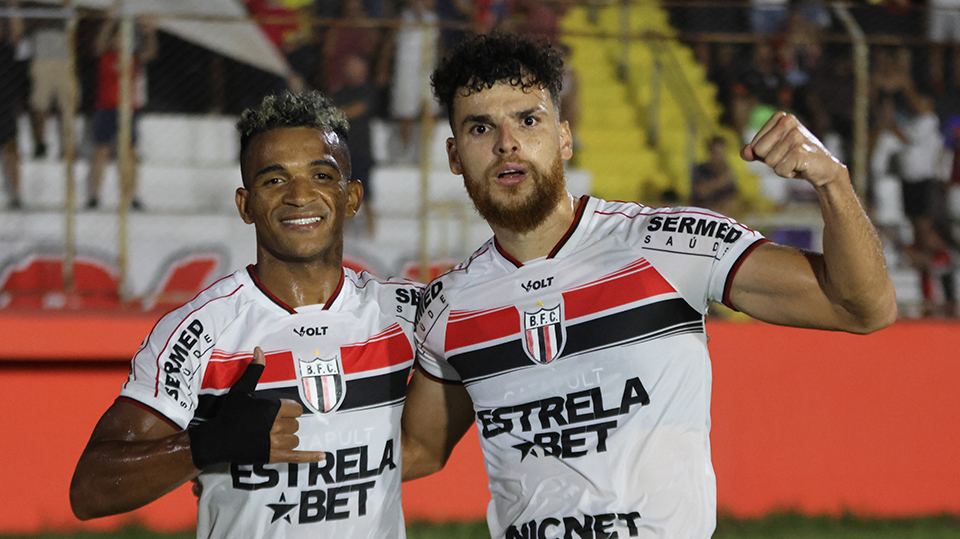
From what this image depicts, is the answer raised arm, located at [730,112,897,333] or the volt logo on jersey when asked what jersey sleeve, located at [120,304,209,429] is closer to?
the volt logo on jersey

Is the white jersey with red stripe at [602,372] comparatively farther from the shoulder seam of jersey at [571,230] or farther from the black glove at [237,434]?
the black glove at [237,434]

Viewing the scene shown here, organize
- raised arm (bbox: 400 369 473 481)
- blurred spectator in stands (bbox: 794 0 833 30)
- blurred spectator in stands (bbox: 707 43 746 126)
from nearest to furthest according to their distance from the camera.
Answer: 1. raised arm (bbox: 400 369 473 481)
2. blurred spectator in stands (bbox: 707 43 746 126)
3. blurred spectator in stands (bbox: 794 0 833 30)

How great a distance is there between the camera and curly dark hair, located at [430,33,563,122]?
8.64 feet

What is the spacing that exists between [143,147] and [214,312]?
4184mm

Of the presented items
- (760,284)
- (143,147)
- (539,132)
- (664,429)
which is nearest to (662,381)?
(664,429)

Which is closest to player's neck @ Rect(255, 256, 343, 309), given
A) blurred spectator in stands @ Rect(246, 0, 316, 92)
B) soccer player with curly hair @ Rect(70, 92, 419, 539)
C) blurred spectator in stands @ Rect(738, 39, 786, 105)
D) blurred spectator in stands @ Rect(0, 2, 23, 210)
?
soccer player with curly hair @ Rect(70, 92, 419, 539)

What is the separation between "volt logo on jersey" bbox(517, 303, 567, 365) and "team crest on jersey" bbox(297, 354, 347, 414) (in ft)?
1.95

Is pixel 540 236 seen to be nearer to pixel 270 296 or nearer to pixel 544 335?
pixel 544 335

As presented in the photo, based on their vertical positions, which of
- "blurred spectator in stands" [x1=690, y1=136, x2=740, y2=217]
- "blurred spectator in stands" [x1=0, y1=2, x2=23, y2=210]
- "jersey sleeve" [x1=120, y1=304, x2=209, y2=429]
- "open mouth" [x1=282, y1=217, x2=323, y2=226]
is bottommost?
"jersey sleeve" [x1=120, y1=304, x2=209, y2=429]

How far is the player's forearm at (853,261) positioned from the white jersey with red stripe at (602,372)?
28 cm

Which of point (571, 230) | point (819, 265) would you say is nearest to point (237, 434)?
point (571, 230)

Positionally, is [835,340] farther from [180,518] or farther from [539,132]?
[180,518]

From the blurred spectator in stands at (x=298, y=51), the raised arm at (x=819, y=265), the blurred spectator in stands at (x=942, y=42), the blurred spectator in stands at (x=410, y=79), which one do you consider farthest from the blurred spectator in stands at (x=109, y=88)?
the blurred spectator in stands at (x=942, y=42)

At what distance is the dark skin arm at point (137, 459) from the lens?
2.33 metres
